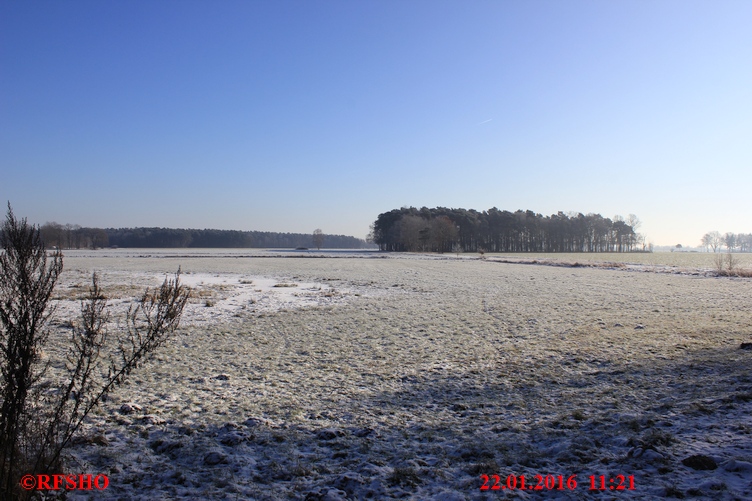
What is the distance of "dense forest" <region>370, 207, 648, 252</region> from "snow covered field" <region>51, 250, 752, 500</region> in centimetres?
10758

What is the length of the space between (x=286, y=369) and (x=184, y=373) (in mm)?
1975

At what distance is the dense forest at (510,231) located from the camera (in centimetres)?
13050

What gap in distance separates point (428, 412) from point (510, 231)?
455 feet

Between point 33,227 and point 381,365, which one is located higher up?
point 33,227

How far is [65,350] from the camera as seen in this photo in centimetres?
978

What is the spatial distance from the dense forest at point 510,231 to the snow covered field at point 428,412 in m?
108

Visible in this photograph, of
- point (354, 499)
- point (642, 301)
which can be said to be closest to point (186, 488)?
point (354, 499)

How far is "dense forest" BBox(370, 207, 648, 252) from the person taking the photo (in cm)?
13050

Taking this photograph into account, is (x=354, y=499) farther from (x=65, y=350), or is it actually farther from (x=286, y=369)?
(x=65, y=350)
